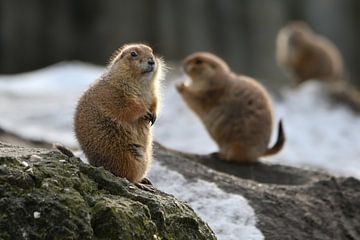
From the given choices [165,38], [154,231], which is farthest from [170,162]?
[165,38]

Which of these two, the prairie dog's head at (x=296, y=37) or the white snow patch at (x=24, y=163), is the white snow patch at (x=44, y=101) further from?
the white snow patch at (x=24, y=163)

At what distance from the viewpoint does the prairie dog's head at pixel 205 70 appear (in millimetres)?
10617

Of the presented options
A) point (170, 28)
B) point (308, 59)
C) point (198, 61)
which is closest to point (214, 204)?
point (198, 61)

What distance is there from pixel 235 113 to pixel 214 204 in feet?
9.56

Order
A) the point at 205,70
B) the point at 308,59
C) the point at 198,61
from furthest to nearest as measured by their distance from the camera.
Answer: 1. the point at 308,59
2. the point at 198,61
3. the point at 205,70

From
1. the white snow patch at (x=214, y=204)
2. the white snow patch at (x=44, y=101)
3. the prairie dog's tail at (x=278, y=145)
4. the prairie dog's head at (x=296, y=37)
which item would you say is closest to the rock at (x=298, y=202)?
the white snow patch at (x=214, y=204)

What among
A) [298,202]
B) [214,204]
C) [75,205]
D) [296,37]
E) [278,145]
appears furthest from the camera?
[296,37]

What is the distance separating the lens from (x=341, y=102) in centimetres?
1588

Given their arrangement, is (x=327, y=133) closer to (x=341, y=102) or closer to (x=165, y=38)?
(x=341, y=102)

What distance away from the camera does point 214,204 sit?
24.2ft

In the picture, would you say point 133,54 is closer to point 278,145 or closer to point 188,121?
point 278,145

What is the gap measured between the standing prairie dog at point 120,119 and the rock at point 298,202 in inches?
54.3

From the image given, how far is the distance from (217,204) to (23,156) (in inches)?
92.2

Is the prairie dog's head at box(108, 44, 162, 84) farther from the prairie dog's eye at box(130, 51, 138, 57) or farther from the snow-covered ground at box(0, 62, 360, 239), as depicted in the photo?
the snow-covered ground at box(0, 62, 360, 239)
